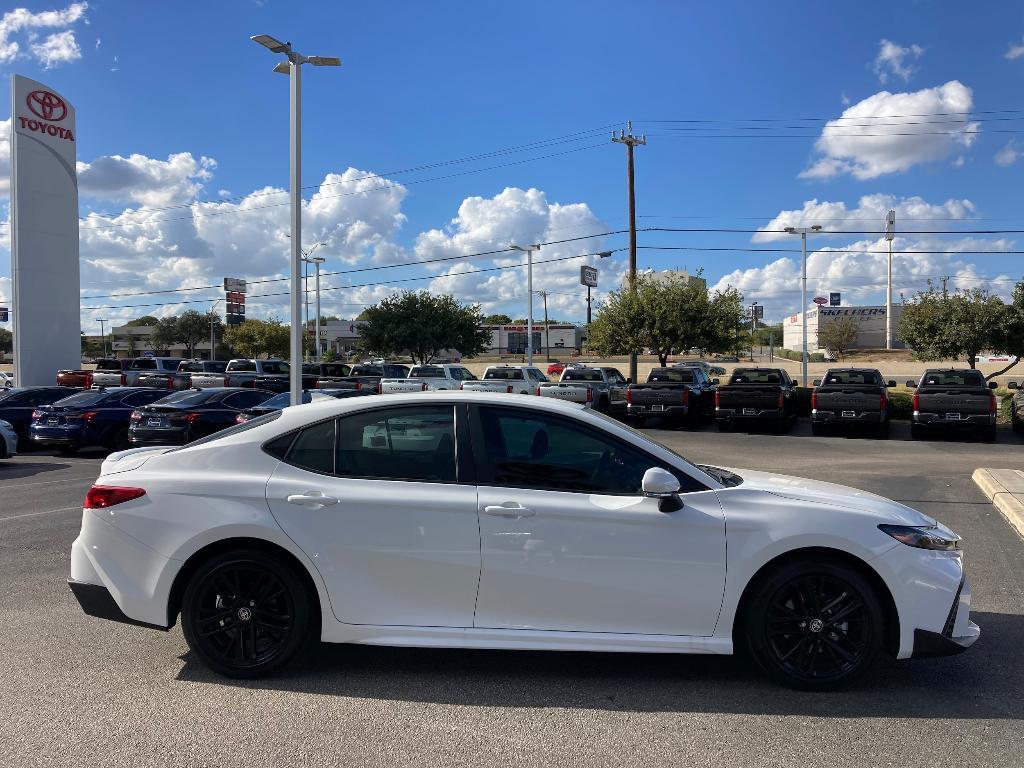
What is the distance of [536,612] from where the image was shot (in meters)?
4.04

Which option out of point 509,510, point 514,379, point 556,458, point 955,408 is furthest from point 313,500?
point 514,379

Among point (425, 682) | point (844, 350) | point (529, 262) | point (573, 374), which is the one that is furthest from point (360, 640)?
point (844, 350)

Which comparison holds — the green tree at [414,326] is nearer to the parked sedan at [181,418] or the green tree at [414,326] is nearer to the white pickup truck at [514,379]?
the white pickup truck at [514,379]

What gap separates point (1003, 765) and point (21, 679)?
4.86 meters

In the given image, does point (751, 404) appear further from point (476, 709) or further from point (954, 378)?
point (476, 709)

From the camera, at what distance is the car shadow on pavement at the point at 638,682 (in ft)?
12.8

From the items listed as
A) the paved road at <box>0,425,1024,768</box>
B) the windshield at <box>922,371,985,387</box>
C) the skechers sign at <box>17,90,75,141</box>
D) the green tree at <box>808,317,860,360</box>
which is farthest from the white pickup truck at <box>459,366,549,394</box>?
the green tree at <box>808,317,860,360</box>

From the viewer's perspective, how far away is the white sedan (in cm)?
399

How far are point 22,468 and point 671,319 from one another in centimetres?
2240

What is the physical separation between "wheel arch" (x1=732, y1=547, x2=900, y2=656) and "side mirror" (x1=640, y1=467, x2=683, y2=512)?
0.57m

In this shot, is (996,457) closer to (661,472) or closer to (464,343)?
(661,472)

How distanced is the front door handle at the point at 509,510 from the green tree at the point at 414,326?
145 feet

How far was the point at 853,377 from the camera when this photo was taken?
21.0 meters

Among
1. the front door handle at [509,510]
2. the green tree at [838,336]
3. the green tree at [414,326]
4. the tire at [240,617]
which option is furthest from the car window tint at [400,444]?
the green tree at [838,336]
